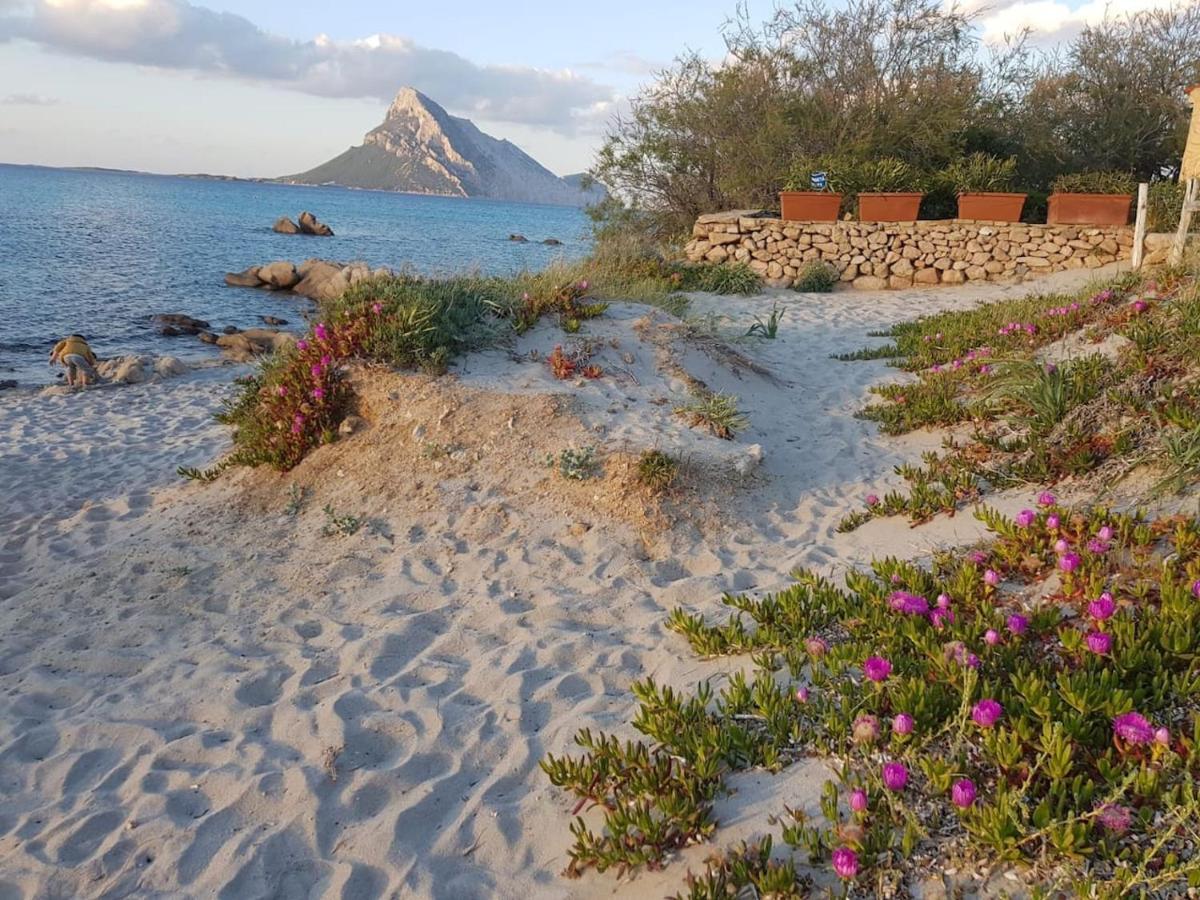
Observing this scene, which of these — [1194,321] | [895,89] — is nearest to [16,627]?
[1194,321]

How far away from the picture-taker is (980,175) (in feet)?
53.8

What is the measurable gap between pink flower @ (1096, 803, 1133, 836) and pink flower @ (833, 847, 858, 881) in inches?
26.9

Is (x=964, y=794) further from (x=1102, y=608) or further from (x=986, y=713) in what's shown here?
(x=1102, y=608)

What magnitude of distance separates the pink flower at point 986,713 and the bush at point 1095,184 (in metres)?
17.0

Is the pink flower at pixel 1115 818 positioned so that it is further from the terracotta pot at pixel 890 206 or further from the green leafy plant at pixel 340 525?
the terracotta pot at pixel 890 206

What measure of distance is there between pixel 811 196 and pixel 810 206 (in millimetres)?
208

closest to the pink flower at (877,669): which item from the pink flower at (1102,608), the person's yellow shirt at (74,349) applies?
the pink flower at (1102,608)

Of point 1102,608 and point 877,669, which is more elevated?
point 1102,608

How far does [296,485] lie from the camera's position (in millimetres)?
6129

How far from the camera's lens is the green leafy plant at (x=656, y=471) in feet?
18.1

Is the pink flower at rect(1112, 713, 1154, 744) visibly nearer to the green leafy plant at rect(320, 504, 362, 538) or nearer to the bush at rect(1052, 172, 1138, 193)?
the green leafy plant at rect(320, 504, 362, 538)

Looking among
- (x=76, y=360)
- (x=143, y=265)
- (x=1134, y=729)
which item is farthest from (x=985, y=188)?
(x=143, y=265)

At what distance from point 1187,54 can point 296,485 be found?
22930 millimetres

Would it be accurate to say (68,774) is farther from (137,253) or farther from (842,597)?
(137,253)
